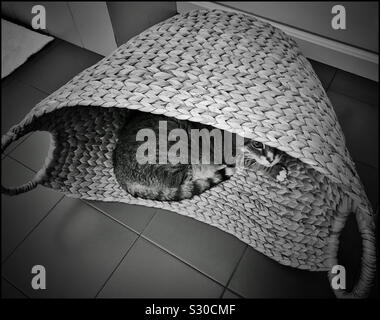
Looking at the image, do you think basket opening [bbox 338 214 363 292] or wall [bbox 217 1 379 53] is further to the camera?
wall [bbox 217 1 379 53]

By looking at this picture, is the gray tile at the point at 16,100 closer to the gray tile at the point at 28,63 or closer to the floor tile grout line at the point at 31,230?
the gray tile at the point at 28,63

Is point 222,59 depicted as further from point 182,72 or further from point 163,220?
point 163,220

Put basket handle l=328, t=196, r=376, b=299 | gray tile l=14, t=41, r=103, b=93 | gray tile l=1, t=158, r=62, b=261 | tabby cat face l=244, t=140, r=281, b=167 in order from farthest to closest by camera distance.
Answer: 1. gray tile l=14, t=41, r=103, b=93
2. gray tile l=1, t=158, r=62, b=261
3. tabby cat face l=244, t=140, r=281, b=167
4. basket handle l=328, t=196, r=376, b=299

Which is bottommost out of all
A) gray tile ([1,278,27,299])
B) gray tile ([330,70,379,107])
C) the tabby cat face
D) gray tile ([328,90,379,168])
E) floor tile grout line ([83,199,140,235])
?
gray tile ([1,278,27,299])

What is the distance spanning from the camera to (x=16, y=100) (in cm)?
160

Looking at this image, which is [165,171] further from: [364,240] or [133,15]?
[133,15]

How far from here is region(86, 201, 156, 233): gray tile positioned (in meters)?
1.20

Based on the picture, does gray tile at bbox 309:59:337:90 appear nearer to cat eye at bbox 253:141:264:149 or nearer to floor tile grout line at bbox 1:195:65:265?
cat eye at bbox 253:141:264:149

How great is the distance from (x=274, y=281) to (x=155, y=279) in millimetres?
437

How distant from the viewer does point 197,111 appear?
74cm

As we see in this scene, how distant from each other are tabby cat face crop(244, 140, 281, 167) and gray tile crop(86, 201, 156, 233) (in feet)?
1.63

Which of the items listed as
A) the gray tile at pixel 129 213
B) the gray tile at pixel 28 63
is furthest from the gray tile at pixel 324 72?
the gray tile at pixel 28 63

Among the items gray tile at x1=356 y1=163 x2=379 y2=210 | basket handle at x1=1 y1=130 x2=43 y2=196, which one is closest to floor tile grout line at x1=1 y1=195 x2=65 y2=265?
basket handle at x1=1 y1=130 x2=43 y2=196
